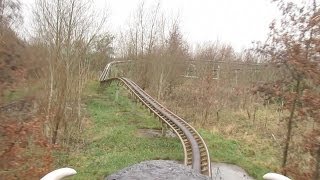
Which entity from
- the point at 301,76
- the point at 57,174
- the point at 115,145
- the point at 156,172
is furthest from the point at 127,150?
the point at 156,172

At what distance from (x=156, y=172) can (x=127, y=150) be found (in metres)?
12.3

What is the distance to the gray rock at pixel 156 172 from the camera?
2.57 m

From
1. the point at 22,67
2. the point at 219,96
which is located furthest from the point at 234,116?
the point at 22,67

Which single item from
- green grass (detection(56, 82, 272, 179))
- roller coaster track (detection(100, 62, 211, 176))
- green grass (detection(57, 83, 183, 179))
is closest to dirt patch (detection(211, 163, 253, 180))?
green grass (detection(56, 82, 272, 179))

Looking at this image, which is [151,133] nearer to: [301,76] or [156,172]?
[301,76]

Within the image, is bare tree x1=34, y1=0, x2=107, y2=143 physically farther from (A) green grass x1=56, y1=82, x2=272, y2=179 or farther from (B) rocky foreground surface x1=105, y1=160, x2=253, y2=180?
(B) rocky foreground surface x1=105, y1=160, x2=253, y2=180

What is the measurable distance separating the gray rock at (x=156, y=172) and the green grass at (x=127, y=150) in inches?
356

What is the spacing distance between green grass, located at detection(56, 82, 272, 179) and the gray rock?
9045 millimetres

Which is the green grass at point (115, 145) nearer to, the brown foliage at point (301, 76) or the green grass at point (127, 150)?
the green grass at point (127, 150)

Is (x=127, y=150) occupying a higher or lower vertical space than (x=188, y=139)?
lower

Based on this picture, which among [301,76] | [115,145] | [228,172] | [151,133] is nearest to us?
[301,76]

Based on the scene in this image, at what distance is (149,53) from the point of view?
28484 millimetres

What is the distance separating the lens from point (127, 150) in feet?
48.3

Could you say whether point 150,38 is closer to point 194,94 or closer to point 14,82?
point 194,94
